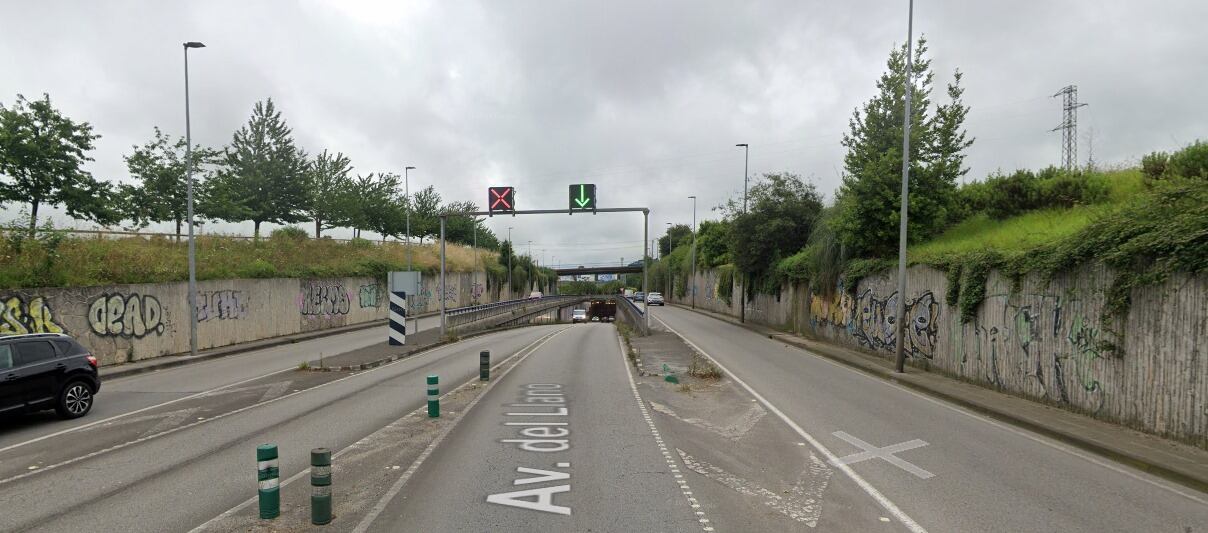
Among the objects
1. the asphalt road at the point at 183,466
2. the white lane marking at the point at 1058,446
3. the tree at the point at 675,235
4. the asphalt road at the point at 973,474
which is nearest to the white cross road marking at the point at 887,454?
the asphalt road at the point at 973,474

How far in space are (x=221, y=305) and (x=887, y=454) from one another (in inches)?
960

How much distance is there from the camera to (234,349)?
75.2 ft

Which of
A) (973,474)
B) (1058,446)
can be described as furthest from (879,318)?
(973,474)

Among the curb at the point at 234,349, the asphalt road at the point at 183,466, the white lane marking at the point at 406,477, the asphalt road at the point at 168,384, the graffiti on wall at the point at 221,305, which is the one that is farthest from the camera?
the graffiti on wall at the point at 221,305

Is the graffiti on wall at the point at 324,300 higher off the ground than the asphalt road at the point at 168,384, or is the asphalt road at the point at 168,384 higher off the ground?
the graffiti on wall at the point at 324,300

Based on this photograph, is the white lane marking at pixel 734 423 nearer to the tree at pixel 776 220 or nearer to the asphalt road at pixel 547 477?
the asphalt road at pixel 547 477

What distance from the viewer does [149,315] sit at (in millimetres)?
19859

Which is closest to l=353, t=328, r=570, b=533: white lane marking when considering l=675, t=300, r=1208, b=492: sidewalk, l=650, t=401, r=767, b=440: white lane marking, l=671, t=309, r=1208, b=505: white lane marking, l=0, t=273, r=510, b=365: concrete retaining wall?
l=650, t=401, r=767, b=440: white lane marking

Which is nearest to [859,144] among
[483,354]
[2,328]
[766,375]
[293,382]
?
[766,375]

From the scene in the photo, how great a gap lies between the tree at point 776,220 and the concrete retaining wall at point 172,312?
23.2m

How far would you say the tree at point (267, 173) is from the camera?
137ft

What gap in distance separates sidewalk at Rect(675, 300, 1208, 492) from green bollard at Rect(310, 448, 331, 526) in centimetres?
923

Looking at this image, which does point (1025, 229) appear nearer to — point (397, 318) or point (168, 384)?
point (397, 318)

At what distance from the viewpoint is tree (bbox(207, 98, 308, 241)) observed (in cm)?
4172
